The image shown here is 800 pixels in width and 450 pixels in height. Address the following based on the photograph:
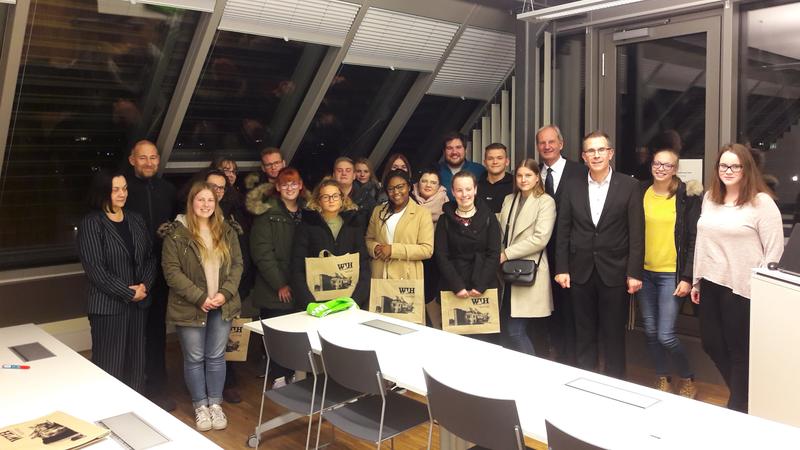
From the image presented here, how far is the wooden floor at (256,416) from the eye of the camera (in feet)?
12.7

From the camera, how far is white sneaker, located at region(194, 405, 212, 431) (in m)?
4.06

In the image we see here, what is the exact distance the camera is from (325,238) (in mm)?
4258

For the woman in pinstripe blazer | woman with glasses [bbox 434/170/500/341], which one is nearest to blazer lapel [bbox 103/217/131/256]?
the woman in pinstripe blazer

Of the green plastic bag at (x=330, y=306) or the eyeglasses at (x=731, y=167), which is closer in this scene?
the eyeglasses at (x=731, y=167)

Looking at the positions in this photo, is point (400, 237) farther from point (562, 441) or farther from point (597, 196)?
point (562, 441)

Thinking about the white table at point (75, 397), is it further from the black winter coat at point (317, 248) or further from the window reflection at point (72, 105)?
the window reflection at point (72, 105)

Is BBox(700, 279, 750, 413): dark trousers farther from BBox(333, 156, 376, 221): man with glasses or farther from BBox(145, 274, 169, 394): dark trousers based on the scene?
BBox(145, 274, 169, 394): dark trousers

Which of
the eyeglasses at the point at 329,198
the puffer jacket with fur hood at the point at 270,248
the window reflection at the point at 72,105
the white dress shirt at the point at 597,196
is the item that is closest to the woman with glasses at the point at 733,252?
the white dress shirt at the point at 597,196

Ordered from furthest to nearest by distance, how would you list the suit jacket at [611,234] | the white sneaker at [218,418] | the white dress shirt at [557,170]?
the white dress shirt at [557,170] < the suit jacket at [611,234] < the white sneaker at [218,418]

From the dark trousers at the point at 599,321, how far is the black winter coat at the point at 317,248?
1.39 meters

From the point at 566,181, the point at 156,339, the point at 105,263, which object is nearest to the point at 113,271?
the point at 105,263

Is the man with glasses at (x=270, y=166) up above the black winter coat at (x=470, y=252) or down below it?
above

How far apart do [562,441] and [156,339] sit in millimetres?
3342

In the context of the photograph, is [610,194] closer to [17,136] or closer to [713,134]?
[713,134]
